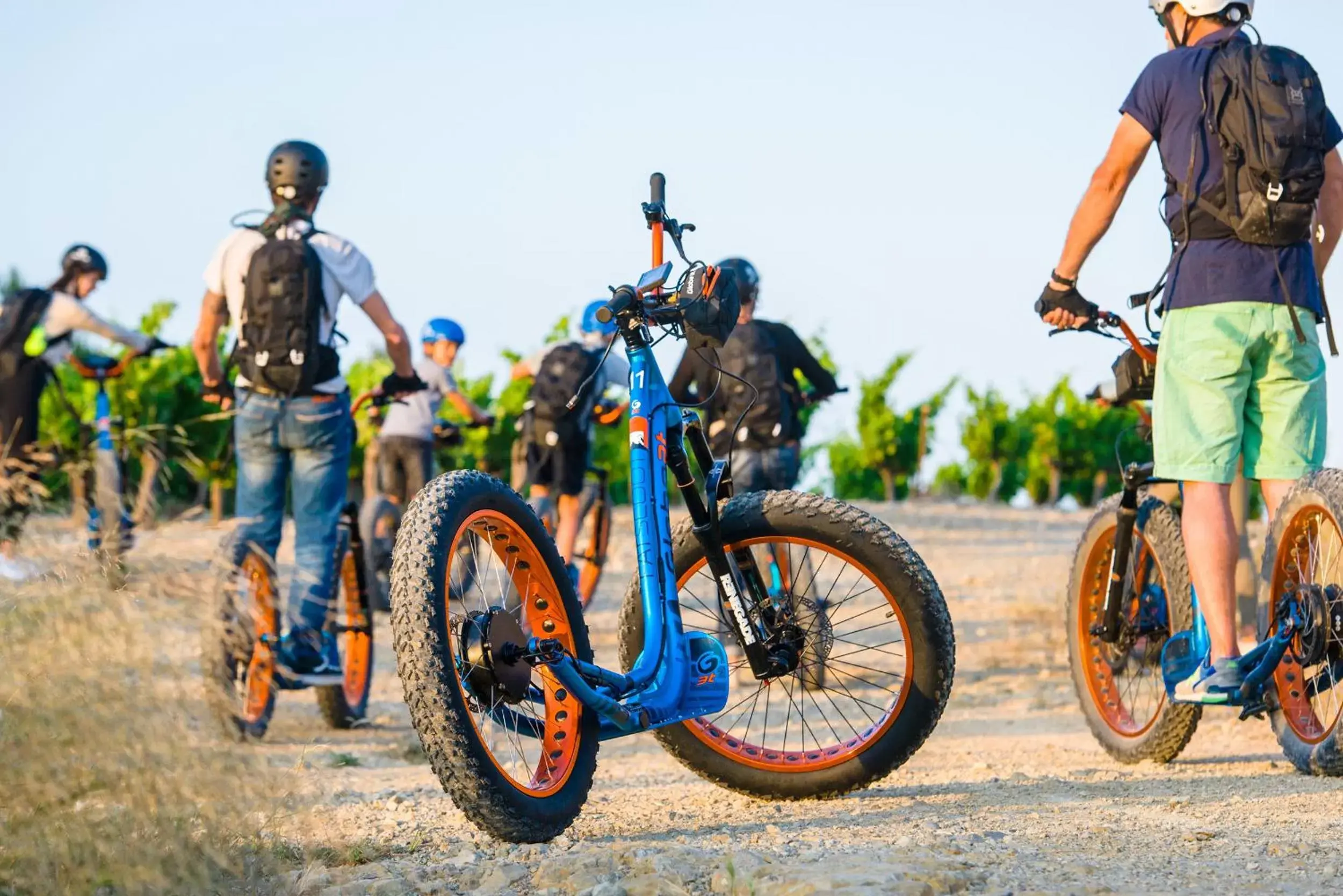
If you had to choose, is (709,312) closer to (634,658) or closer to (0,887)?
(634,658)

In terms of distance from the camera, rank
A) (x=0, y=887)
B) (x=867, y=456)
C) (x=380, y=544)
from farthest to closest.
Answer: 1. (x=867, y=456)
2. (x=380, y=544)
3. (x=0, y=887)

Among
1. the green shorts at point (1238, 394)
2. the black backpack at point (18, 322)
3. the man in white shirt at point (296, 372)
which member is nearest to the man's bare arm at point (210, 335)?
the man in white shirt at point (296, 372)

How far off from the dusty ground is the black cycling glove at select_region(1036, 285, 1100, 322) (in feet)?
4.71

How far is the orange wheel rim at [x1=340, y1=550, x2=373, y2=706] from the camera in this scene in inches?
276

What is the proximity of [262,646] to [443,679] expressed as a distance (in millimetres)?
2892

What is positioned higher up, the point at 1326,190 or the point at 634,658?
the point at 1326,190

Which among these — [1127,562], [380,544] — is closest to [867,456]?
[380,544]

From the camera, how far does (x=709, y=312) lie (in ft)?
13.5

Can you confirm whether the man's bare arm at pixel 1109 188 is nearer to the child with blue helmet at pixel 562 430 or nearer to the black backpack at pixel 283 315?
the black backpack at pixel 283 315

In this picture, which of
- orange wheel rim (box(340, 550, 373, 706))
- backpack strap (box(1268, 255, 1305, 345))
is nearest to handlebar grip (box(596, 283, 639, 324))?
backpack strap (box(1268, 255, 1305, 345))

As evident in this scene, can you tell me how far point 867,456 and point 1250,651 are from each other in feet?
95.3

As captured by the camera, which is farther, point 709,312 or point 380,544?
point 380,544

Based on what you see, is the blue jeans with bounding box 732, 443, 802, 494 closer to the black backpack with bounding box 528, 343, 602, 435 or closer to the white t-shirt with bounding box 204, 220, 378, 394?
the black backpack with bounding box 528, 343, 602, 435

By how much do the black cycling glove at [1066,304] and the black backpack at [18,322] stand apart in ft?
18.1
